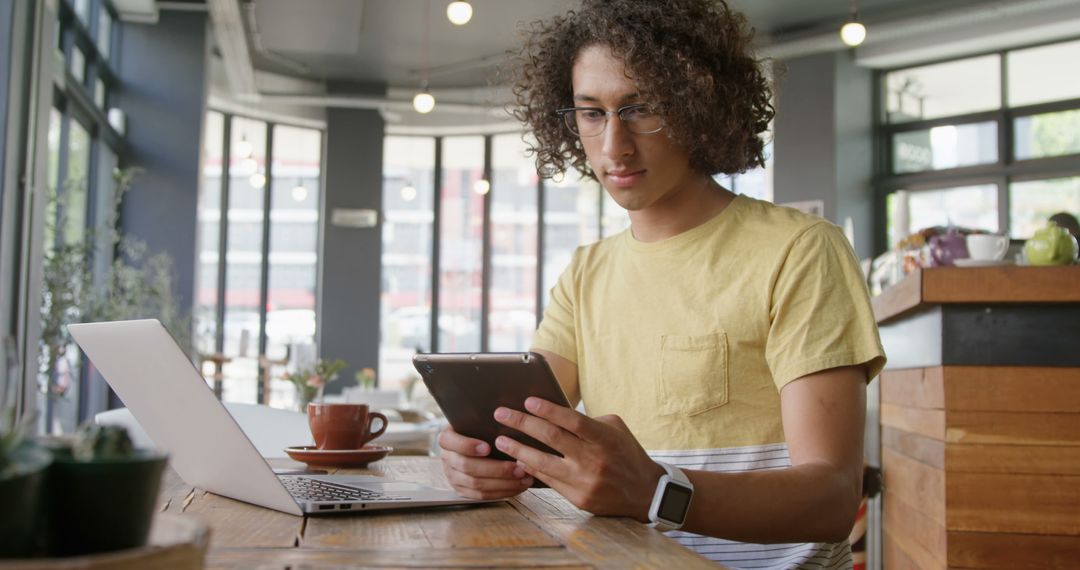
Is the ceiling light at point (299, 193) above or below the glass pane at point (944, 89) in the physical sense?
below

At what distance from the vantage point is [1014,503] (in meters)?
2.38

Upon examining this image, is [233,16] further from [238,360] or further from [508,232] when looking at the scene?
[508,232]

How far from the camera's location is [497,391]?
1.16 metres

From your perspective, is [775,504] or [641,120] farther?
[641,120]

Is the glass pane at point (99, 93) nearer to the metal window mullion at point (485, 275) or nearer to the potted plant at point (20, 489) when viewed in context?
the metal window mullion at point (485, 275)

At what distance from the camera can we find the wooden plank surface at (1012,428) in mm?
2385

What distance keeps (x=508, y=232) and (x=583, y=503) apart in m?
11.3

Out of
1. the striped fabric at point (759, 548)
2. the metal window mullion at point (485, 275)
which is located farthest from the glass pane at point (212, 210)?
the striped fabric at point (759, 548)

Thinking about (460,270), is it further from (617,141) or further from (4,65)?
(617,141)

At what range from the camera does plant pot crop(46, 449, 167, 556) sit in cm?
46

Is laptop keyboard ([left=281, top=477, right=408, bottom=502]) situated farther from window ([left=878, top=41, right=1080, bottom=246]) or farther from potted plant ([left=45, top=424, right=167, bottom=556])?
window ([left=878, top=41, right=1080, bottom=246])

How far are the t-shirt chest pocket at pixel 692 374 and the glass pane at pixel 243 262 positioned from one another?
996 cm

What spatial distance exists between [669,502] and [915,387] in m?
1.90

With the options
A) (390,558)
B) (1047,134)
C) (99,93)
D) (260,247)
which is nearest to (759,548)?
(390,558)
